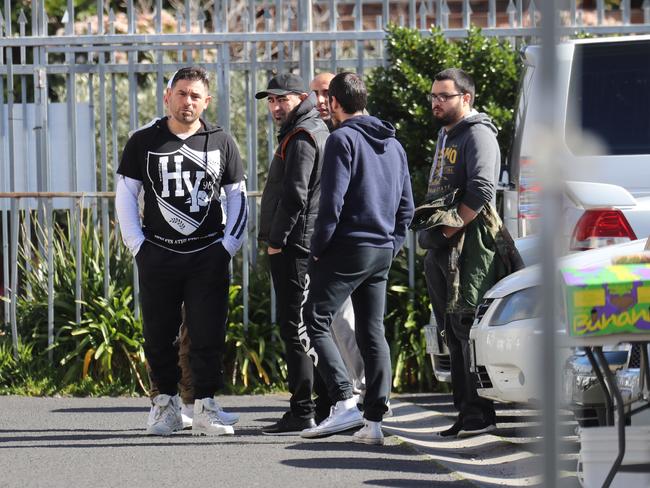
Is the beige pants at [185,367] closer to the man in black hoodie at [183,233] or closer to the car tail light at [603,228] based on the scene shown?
the man in black hoodie at [183,233]

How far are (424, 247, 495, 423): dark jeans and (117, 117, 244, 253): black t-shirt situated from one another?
1.18m

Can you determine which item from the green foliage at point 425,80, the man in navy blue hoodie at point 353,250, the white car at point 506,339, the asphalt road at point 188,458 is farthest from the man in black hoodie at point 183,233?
the green foliage at point 425,80

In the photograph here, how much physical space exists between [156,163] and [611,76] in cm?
237

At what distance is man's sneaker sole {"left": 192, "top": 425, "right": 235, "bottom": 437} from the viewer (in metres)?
6.64

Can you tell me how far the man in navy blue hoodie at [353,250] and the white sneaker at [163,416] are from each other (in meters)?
0.78

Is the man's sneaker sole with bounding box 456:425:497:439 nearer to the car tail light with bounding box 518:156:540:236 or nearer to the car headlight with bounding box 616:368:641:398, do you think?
the car tail light with bounding box 518:156:540:236

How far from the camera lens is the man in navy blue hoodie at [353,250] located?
6207mm

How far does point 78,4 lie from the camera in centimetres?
1471

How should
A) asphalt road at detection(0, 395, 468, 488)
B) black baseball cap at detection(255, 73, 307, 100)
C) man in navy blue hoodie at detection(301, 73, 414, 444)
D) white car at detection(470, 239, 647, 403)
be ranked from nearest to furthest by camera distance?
asphalt road at detection(0, 395, 468, 488), white car at detection(470, 239, 647, 403), man in navy blue hoodie at detection(301, 73, 414, 444), black baseball cap at detection(255, 73, 307, 100)

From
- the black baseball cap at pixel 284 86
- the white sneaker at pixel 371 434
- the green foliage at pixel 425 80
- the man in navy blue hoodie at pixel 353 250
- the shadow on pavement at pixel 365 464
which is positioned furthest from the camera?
the green foliage at pixel 425 80

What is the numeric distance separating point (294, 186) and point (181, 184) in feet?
1.91

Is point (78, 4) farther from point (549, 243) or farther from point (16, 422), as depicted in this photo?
point (549, 243)

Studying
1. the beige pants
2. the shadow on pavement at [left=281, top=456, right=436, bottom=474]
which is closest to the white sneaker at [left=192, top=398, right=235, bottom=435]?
the beige pants

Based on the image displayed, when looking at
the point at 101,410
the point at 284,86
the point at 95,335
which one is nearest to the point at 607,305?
the point at 284,86
